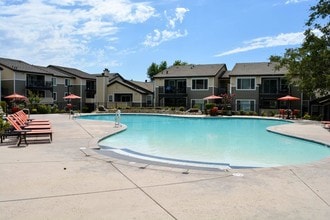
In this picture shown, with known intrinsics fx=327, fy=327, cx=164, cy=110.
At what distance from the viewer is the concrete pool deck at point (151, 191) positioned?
15.3 ft

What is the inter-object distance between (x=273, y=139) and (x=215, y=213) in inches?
527

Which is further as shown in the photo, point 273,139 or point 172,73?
point 172,73

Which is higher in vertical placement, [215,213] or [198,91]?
[198,91]

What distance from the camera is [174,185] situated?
616 cm

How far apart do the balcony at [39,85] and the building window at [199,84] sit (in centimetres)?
1983

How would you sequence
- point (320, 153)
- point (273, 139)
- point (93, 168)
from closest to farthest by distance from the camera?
1. point (93, 168)
2. point (320, 153)
3. point (273, 139)

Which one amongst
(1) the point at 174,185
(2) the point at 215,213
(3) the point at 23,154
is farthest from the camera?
(3) the point at 23,154

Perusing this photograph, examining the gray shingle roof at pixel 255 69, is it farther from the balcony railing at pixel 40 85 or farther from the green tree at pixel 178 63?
the green tree at pixel 178 63

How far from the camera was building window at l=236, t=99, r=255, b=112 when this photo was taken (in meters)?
39.8

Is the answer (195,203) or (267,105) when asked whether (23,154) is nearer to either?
(195,203)

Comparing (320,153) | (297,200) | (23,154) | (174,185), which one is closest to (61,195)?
(174,185)

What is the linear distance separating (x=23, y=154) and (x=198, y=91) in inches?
1398

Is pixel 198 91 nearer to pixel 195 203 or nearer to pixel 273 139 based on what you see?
pixel 273 139

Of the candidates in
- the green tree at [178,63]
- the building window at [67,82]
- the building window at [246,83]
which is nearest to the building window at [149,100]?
the building window at [67,82]
